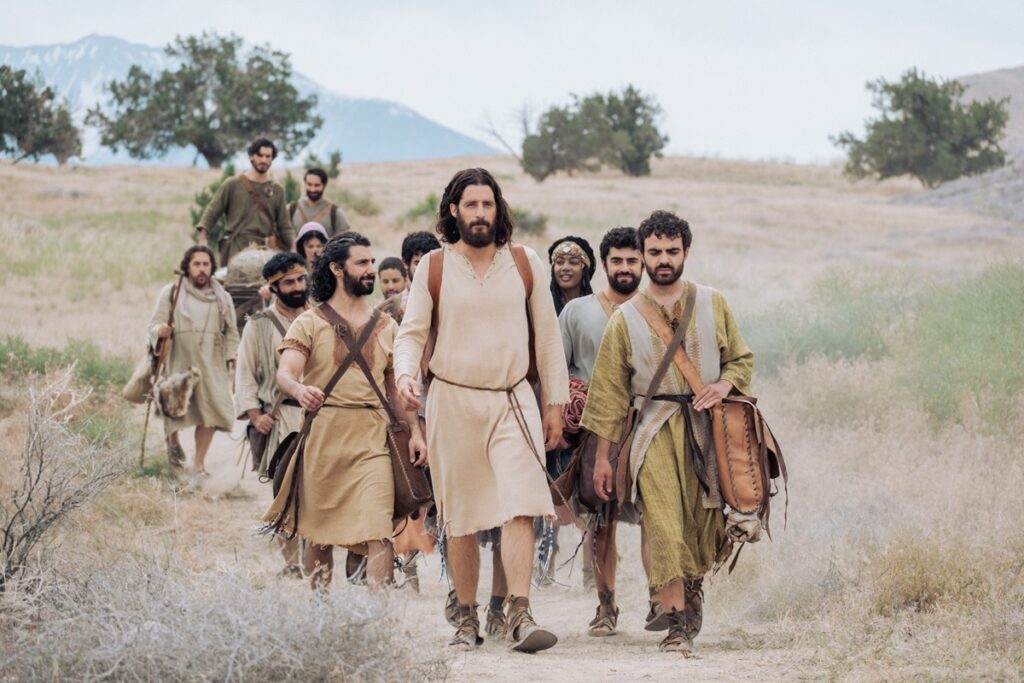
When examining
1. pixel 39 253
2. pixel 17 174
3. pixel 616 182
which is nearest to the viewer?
pixel 39 253

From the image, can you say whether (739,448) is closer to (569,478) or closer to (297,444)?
(569,478)

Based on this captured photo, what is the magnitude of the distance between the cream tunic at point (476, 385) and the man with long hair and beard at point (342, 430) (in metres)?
0.49

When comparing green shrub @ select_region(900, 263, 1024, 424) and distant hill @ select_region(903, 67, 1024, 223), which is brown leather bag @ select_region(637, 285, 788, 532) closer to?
green shrub @ select_region(900, 263, 1024, 424)

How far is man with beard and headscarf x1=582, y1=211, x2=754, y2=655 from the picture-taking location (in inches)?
269

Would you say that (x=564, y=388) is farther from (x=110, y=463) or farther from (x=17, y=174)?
(x=17, y=174)

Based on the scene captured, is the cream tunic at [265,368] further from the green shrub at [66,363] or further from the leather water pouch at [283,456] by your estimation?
the green shrub at [66,363]

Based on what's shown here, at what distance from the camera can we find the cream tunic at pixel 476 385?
6594 millimetres

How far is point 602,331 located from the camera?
7980mm

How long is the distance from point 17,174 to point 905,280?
3346cm

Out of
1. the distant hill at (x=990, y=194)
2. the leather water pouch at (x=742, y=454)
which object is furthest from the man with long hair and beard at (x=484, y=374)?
the distant hill at (x=990, y=194)

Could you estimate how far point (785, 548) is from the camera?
8586 mm

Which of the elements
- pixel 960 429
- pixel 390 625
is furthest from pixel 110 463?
pixel 960 429

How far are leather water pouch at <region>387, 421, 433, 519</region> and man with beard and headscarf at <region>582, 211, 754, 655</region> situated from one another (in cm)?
90

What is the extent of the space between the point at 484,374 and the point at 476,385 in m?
0.07
